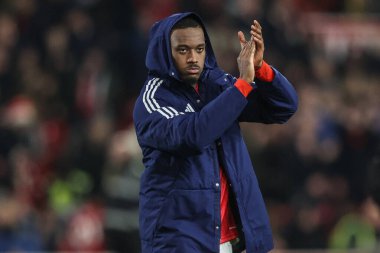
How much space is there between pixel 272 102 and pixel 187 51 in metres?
0.48

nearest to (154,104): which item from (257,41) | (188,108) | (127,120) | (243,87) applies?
(188,108)

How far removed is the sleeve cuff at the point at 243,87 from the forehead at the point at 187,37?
322 mm

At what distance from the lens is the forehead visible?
5.48 m

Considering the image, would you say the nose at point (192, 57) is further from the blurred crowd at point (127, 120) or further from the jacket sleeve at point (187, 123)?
the blurred crowd at point (127, 120)

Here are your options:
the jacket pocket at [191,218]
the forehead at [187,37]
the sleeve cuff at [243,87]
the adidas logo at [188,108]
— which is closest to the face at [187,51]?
the forehead at [187,37]

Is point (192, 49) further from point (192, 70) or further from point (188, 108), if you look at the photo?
point (188, 108)

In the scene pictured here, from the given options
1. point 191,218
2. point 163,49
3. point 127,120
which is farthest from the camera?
point 127,120

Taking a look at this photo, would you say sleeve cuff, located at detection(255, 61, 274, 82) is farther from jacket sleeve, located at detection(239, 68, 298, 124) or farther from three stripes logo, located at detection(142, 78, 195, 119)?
three stripes logo, located at detection(142, 78, 195, 119)

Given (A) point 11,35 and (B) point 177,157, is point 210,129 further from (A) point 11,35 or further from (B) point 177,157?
(A) point 11,35

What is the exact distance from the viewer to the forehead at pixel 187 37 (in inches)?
216

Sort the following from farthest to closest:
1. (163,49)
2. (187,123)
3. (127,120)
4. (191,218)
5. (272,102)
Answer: (127,120) < (272,102) < (163,49) < (191,218) < (187,123)

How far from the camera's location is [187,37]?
548 centimetres

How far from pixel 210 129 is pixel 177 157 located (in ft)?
0.94

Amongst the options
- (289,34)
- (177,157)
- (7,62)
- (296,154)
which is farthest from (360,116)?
(177,157)
